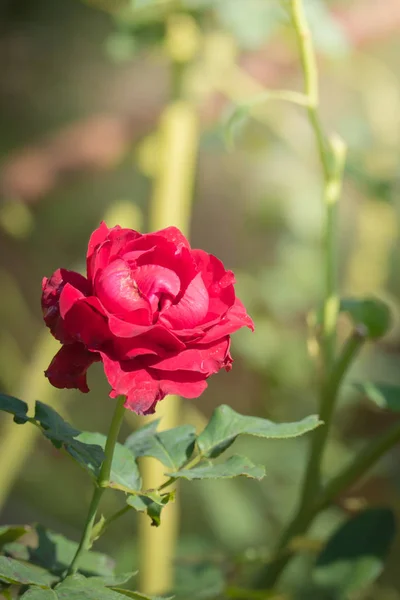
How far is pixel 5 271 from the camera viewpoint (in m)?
1.54

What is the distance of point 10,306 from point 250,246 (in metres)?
0.43

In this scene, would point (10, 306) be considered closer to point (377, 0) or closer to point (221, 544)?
point (221, 544)

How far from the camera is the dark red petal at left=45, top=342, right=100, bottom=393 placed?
0.31 meters

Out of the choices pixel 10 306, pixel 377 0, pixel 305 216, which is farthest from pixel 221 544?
pixel 377 0

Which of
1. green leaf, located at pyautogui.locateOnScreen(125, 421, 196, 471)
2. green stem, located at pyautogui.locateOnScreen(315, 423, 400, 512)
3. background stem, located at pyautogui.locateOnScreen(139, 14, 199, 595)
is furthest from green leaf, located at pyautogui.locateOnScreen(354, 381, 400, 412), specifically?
background stem, located at pyautogui.locateOnScreen(139, 14, 199, 595)

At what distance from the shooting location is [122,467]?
1.16 feet

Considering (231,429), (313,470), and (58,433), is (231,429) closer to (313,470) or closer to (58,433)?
(58,433)

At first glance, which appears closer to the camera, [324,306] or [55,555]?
[55,555]

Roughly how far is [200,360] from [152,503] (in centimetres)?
8

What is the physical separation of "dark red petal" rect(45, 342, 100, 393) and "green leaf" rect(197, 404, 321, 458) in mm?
73

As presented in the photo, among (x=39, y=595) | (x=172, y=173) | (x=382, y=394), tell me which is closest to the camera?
(x=39, y=595)

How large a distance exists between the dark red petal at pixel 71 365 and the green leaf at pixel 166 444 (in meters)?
0.07

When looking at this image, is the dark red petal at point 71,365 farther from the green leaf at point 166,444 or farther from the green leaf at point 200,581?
the green leaf at point 200,581

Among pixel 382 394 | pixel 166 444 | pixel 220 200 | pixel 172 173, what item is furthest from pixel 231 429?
pixel 220 200
